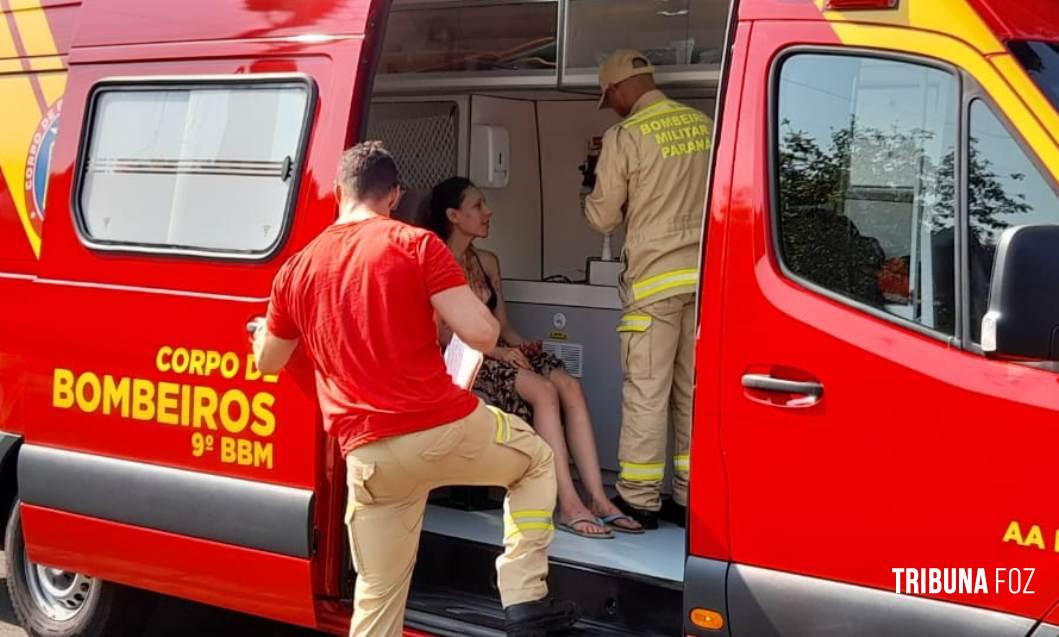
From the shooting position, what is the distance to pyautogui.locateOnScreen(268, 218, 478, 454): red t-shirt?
394 centimetres

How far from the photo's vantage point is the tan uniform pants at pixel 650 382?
5.00 m

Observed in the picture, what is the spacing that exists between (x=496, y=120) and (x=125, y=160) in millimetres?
1894

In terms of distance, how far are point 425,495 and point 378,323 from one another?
57 centimetres

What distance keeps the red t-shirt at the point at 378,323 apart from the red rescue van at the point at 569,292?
0.37 metres

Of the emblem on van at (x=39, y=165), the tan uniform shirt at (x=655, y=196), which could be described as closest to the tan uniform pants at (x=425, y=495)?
the tan uniform shirt at (x=655, y=196)

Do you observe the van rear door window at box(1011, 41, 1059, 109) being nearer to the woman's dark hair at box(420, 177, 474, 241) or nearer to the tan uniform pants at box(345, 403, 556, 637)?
the tan uniform pants at box(345, 403, 556, 637)

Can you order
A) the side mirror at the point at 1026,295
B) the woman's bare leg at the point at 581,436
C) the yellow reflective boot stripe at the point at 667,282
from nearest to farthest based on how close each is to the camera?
the side mirror at the point at 1026,295
the yellow reflective boot stripe at the point at 667,282
the woman's bare leg at the point at 581,436

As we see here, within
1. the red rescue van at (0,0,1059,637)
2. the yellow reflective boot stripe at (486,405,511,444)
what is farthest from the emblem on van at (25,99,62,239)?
the yellow reflective boot stripe at (486,405,511,444)

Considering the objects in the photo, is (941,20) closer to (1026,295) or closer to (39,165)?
(1026,295)

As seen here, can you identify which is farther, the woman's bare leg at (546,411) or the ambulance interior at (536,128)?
the ambulance interior at (536,128)

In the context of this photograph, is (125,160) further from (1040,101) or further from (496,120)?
(1040,101)

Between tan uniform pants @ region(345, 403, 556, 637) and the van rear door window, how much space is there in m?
1.72

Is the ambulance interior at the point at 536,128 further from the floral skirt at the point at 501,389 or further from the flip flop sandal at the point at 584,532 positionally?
the floral skirt at the point at 501,389

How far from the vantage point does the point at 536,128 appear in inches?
260
